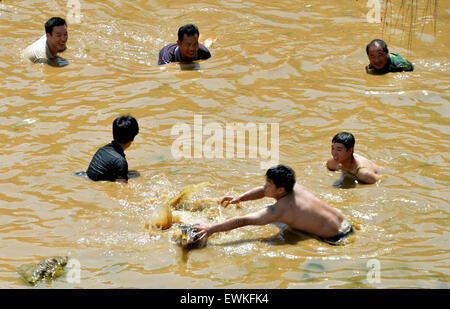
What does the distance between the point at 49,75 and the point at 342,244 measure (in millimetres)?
5972

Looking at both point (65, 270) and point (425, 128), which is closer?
point (65, 270)

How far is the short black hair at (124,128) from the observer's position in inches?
266

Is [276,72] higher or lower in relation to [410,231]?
higher

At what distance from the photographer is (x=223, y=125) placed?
8219 millimetres

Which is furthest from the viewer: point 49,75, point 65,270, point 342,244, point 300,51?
point 300,51

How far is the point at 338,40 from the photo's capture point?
1090 centimetres

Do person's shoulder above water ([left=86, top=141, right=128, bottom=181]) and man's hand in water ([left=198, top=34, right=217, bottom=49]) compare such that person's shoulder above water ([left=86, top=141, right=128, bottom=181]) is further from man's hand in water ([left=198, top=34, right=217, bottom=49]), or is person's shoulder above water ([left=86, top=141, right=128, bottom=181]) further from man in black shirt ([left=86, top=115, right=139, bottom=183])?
man's hand in water ([left=198, top=34, right=217, bottom=49])

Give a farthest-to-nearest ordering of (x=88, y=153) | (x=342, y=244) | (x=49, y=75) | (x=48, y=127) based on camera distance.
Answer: (x=49, y=75)
(x=48, y=127)
(x=88, y=153)
(x=342, y=244)

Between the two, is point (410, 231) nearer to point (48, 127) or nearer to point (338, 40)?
point (48, 127)

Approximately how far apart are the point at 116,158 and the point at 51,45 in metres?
3.98

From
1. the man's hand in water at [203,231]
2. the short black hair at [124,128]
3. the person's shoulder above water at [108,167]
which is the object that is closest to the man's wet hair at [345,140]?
the man's hand in water at [203,231]

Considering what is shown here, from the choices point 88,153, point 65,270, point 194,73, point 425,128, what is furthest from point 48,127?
point 425,128

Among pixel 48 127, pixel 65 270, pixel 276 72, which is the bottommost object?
pixel 65 270

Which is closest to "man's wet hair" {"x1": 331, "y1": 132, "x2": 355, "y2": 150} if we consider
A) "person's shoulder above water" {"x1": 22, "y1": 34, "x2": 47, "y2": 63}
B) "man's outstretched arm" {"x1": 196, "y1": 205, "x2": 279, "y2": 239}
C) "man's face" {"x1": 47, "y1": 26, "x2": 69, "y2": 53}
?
"man's outstretched arm" {"x1": 196, "y1": 205, "x2": 279, "y2": 239}
